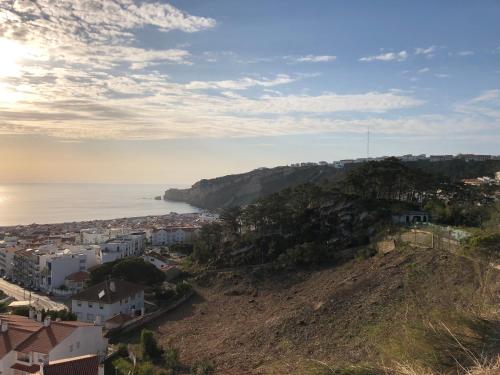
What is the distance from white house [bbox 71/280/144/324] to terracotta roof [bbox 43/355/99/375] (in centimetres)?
1295

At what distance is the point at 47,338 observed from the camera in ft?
56.9

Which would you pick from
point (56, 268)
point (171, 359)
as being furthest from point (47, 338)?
point (56, 268)

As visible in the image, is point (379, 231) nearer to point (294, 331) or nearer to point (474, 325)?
point (294, 331)

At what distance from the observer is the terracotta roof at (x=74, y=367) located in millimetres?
13503

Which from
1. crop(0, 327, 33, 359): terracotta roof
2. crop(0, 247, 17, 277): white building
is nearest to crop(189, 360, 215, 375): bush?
crop(0, 327, 33, 359): terracotta roof

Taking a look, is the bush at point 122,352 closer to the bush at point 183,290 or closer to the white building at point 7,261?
the bush at point 183,290

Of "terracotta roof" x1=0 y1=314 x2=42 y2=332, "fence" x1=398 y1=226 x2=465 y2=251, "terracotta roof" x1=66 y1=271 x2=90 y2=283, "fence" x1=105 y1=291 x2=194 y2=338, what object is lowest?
"terracotta roof" x1=66 y1=271 x2=90 y2=283

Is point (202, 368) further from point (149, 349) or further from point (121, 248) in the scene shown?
point (121, 248)

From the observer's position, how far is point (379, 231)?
3134 centimetres

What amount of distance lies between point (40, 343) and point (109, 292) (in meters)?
12.1

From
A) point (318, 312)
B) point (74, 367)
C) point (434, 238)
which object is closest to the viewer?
point (74, 367)

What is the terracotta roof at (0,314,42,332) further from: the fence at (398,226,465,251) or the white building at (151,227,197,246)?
the white building at (151,227,197,246)

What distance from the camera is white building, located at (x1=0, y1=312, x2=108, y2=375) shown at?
16.2 m

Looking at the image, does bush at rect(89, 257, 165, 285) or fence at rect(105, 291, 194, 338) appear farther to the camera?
bush at rect(89, 257, 165, 285)
